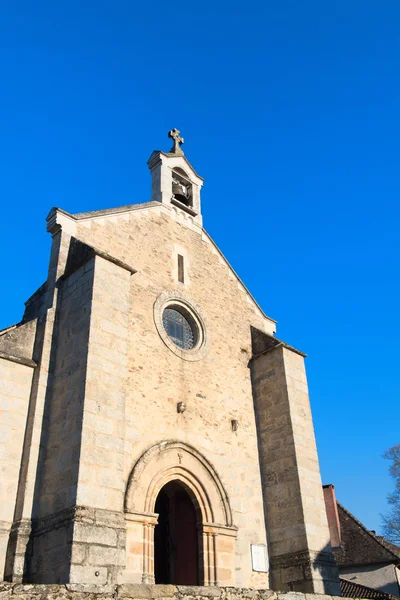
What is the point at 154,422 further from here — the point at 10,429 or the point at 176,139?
the point at 176,139

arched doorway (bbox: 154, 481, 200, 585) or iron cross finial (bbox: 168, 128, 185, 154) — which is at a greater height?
iron cross finial (bbox: 168, 128, 185, 154)

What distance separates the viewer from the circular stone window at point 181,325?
503 inches

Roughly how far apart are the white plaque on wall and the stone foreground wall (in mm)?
4590

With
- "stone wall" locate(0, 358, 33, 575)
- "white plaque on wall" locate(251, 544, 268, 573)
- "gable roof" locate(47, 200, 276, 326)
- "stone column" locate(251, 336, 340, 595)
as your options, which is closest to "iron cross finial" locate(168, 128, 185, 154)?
"gable roof" locate(47, 200, 276, 326)

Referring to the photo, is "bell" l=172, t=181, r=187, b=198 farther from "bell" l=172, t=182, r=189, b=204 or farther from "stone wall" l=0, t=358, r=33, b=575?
"stone wall" l=0, t=358, r=33, b=575

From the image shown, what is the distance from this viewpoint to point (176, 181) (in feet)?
54.5

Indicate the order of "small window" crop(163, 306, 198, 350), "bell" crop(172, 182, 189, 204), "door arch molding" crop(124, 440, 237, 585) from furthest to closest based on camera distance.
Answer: "bell" crop(172, 182, 189, 204) < "small window" crop(163, 306, 198, 350) < "door arch molding" crop(124, 440, 237, 585)

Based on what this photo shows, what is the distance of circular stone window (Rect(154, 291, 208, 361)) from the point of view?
1277cm

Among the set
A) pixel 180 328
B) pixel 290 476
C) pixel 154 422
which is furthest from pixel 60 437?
pixel 290 476

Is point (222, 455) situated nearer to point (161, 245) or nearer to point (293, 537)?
point (293, 537)

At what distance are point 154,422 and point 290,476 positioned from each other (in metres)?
3.78

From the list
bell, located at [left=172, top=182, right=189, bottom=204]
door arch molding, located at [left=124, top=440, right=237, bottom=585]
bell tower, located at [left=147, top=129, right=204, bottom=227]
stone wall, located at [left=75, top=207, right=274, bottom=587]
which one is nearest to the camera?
door arch molding, located at [left=124, top=440, right=237, bottom=585]

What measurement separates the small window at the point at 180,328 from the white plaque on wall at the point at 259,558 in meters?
4.66

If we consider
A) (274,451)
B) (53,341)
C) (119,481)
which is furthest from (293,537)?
(53,341)
